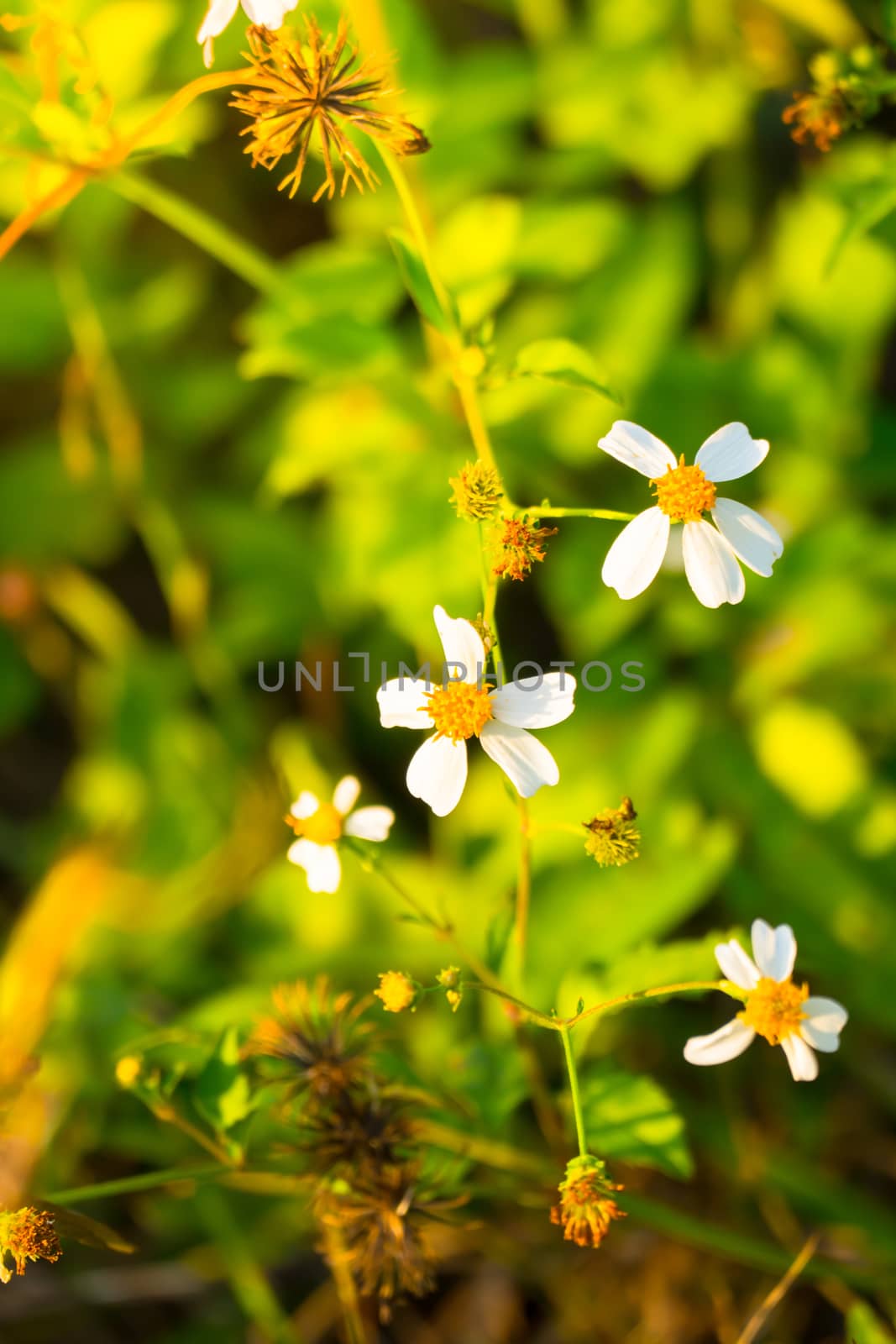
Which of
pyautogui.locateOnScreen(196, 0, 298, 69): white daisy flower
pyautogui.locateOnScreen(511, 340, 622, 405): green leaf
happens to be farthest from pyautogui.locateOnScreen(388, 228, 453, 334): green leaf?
pyautogui.locateOnScreen(196, 0, 298, 69): white daisy flower

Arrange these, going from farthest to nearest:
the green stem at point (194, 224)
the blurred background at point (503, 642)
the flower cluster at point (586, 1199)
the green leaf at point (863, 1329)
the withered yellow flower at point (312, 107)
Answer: the blurred background at point (503, 642)
the green stem at point (194, 224)
the green leaf at point (863, 1329)
the withered yellow flower at point (312, 107)
the flower cluster at point (586, 1199)

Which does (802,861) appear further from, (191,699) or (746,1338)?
(191,699)

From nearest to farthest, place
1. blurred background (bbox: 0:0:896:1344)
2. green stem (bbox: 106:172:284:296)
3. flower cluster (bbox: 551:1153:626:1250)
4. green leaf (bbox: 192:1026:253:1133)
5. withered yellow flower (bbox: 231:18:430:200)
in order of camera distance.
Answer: flower cluster (bbox: 551:1153:626:1250) → withered yellow flower (bbox: 231:18:430:200) → green leaf (bbox: 192:1026:253:1133) → green stem (bbox: 106:172:284:296) → blurred background (bbox: 0:0:896:1344)

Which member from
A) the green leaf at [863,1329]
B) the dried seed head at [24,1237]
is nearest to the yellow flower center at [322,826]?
the dried seed head at [24,1237]

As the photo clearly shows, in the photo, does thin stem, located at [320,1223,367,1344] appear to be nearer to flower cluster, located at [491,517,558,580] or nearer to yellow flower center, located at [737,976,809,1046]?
yellow flower center, located at [737,976,809,1046]

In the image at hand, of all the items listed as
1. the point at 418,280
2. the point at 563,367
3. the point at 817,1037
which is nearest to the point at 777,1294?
the point at 817,1037

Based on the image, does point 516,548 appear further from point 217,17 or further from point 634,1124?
point 634,1124

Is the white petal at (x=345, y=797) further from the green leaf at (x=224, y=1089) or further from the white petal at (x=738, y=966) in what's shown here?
the white petal at (x=738, y=966)
